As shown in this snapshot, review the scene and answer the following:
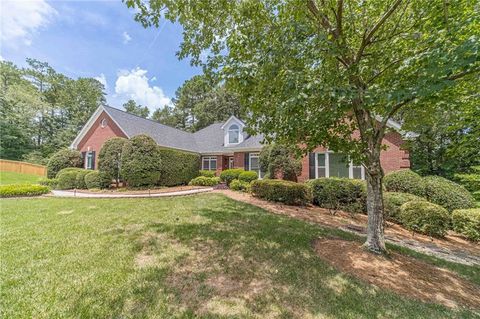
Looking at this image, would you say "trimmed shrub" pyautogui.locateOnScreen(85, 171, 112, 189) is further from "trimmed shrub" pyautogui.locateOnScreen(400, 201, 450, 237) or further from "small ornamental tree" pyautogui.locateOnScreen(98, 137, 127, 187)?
"trimmed shrub" pyautogui.locateOnScreen(400, 201, 450, 237)

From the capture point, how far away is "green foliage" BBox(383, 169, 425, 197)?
32.8 ft

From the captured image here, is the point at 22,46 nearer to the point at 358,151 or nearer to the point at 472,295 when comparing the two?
the point at 358,151

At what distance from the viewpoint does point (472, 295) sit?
3.99 m

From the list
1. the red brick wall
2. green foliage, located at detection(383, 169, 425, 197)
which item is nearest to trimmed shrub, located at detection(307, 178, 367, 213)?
green foliage, located at detection(383, 169, 425, 197)

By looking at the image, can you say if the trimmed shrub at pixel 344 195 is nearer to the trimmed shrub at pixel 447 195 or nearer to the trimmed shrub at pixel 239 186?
the trimmed shrub at pixel 447 195

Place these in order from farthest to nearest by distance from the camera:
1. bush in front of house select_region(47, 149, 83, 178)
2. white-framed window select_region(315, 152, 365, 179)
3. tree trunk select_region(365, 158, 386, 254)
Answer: bush in front of house select_region(47, 149, 83, 178) → white-framed window select_region(315, 152, 365, 179) → tree trunk select_region(365, 158, 386, 254)

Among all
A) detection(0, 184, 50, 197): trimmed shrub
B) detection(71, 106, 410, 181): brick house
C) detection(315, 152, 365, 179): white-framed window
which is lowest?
detection(0, 184, 50, 197): trimmed shrub

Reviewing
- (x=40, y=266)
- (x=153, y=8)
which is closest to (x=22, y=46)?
(x=153, y=8)

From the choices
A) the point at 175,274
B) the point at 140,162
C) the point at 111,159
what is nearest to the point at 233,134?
the point at 140,162

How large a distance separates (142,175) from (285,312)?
12621 mm

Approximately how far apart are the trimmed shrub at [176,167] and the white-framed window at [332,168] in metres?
9.88

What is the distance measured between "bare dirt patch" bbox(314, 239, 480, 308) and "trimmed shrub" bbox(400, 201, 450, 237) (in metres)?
3.22

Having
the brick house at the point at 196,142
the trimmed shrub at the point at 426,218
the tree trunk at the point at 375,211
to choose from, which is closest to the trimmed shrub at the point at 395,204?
the trimmed shrub at the point at 426,218

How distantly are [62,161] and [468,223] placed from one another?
81.1 ft
